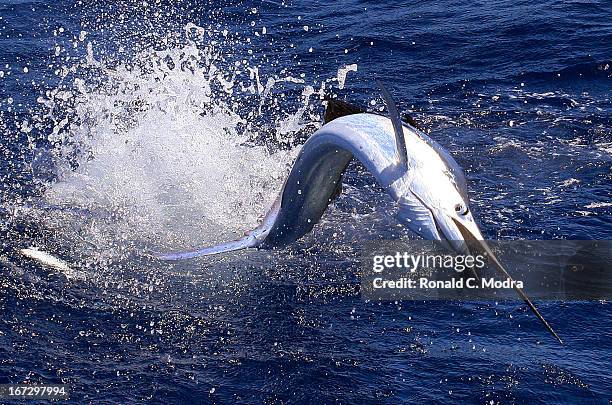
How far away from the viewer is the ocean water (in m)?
9.02

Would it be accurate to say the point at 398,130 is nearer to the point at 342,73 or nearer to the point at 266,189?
the point at 266,189

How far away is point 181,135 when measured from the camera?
13.4 m

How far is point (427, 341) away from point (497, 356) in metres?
0.75

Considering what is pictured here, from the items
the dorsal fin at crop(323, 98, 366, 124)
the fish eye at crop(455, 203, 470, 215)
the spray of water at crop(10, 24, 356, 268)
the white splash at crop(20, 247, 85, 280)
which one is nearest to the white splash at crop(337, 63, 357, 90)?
the spray of water at crop(10, 24, 356, 268)

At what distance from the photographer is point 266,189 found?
12.6 meters

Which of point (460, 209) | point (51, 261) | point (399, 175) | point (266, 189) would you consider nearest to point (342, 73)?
point (266, 189)

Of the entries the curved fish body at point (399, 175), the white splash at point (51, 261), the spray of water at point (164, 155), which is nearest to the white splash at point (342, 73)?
the spray of water at point (164, 155)

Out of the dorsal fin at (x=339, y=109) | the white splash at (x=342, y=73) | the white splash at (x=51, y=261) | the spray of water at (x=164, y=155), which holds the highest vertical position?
the dorsal fin at (x=339, y=109)

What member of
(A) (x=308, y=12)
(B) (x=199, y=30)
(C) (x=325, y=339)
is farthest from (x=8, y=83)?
(C) (x=325, y=339)

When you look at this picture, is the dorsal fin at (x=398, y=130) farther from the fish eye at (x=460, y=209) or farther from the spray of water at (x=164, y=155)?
the spray of water at (x=164, y=155)

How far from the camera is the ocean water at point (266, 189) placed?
902 cm

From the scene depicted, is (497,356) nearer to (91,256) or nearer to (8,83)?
(91,256)

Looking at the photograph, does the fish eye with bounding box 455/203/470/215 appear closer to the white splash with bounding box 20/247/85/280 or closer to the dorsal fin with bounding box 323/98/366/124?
the dorsal fin with bounding box 323/98/366/124

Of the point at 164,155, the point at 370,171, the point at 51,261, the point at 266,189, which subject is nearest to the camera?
the point at 370,171
